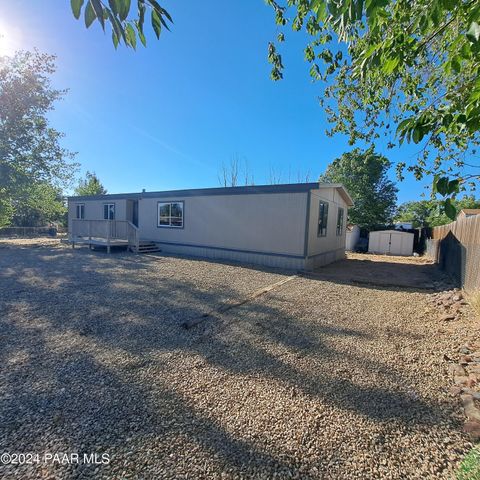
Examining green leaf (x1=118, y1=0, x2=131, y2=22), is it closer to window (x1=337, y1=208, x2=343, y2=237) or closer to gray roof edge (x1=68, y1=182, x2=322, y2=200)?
gray roof edge (x1=68, y1=182, x2=322, y2=200)

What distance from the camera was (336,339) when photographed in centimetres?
354

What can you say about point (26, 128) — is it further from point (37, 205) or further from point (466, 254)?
point (466, 254)

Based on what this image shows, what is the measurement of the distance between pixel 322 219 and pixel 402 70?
23.7 ft

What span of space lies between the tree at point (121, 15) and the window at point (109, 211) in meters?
14.4

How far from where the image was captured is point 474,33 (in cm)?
130

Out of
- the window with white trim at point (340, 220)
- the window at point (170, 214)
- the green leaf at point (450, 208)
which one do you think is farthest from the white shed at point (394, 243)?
the green leaf at point (450, 208)

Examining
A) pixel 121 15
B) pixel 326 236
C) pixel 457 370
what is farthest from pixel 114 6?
pixel 326 236

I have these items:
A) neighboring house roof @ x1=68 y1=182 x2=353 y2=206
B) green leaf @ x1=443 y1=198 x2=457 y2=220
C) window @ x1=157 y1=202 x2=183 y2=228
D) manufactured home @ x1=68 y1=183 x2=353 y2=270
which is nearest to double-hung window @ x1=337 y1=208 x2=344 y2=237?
manufactured home @ x1=68 y1=183 x2=353 y2=270

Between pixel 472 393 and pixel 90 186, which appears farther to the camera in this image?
pixel 90 186

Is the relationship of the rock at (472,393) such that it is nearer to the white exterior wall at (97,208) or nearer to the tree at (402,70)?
the tree at (402,70)

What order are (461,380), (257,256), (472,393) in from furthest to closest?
(257,256) < (461,380) < (472,393)

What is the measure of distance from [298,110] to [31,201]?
61.0 feet

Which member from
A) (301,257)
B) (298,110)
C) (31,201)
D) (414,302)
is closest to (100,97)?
(298,110)

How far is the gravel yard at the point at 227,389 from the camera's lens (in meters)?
1.66
